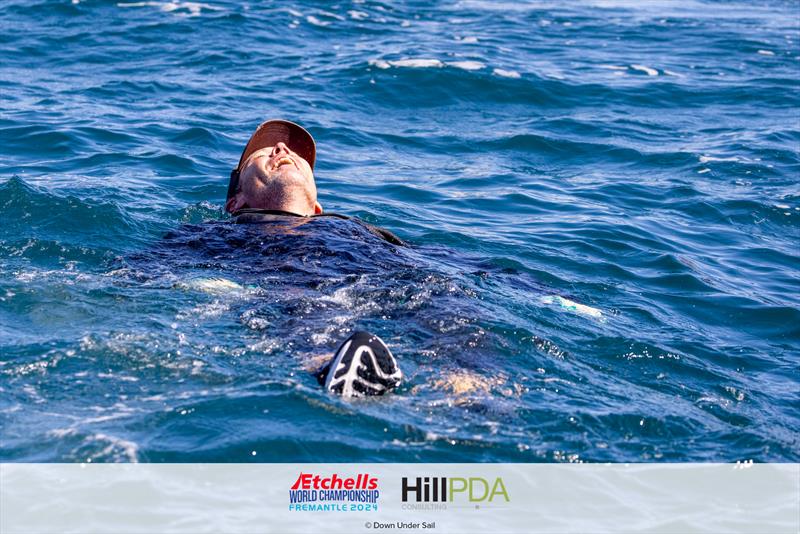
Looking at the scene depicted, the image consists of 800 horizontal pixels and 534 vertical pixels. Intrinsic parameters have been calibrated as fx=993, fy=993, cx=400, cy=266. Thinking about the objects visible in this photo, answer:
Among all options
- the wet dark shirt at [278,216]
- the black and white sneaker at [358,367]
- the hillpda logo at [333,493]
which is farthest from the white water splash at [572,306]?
the hillpda logo at [333,493]

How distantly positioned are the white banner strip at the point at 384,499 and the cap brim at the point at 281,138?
492 cm

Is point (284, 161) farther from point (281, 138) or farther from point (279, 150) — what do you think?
point (281, 138)

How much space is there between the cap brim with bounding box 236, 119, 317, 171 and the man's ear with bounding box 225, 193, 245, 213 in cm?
30

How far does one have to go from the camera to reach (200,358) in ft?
20.4

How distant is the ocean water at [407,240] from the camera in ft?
18.8

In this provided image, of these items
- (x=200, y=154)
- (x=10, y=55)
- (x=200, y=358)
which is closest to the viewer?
(x=200, y=358)

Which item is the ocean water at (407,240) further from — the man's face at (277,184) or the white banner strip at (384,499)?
the man's face at (277,184)

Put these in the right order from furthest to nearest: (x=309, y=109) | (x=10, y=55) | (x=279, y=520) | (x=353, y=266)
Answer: (x=10, y=55) → (x=309, y=109) → (x=353, y=266) → (x=279, y=520)

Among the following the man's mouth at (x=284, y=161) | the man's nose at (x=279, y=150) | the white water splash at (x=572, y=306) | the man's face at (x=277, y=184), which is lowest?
the white water splash at (x=572, y=306)

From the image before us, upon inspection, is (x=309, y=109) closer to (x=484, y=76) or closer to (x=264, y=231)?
(x=484, y=76)

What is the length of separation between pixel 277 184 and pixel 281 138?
69 cm

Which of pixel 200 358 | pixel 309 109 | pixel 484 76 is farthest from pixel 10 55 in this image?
pixel 200 358

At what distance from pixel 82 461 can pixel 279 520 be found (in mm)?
1093

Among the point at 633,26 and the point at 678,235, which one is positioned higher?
the point at 633,26
